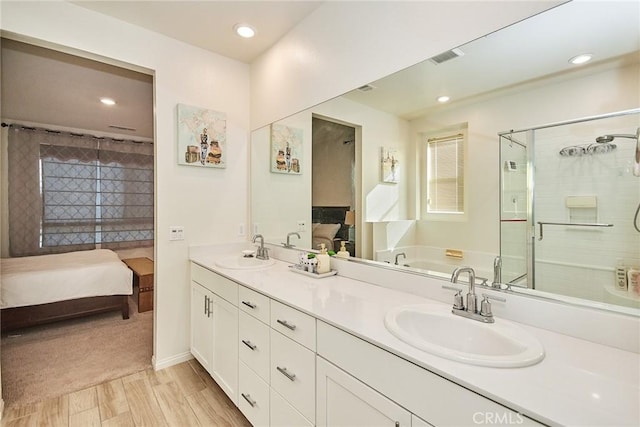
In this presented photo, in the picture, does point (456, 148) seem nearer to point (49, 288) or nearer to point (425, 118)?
point (425, 118)

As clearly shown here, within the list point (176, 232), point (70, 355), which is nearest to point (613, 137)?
point (176, 232)

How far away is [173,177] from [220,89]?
3.00 feet

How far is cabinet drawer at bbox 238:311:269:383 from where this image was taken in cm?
150

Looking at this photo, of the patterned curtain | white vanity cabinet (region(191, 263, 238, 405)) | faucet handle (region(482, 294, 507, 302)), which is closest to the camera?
faucet handle (region(482, 294, 507, 302))

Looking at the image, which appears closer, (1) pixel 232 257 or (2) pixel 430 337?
(2) pixel 430 337

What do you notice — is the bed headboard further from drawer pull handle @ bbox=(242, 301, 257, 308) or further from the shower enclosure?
the shower enclosure

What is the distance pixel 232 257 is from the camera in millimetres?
2461

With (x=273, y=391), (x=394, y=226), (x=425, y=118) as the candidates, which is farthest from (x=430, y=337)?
(x=425, y=118)

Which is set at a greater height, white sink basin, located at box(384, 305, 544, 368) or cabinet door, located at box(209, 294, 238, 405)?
white sink basin, located at box(384, 305, 544, 368)

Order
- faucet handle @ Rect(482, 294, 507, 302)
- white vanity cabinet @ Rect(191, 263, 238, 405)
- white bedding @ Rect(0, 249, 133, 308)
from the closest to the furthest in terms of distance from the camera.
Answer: faucet handle @ Rect(482, 294, 507, 302), white vanity cabinet @ Rect(191, 263, 238, 405), white bedding @ Rect(0, 249, 133, 308)

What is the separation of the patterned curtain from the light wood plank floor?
3399mm

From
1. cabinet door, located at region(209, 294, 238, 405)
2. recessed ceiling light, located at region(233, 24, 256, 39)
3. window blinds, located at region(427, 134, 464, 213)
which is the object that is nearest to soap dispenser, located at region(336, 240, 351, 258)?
window blinds, located at region(427, 134, 464, 213)

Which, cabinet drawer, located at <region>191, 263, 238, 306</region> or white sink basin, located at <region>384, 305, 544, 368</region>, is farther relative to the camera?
cabinet drawer, located at <region>191, 263, 238, 306</region>

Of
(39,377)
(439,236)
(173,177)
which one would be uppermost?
(173,177)
